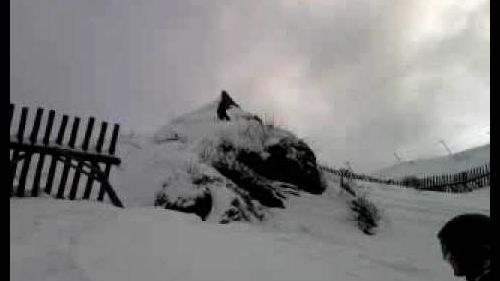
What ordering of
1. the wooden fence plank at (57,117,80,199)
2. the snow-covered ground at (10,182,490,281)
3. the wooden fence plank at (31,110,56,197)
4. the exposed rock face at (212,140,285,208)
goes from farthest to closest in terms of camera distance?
the exposed rock face at (212,140,285,208), the wooden fence plank at (57,117,80,199), the wooden fence plank at (31,110,56,197), the snow-covered ground at (10,182,490,281)

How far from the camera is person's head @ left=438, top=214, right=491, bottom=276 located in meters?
2.44

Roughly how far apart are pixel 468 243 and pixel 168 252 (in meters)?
3.26

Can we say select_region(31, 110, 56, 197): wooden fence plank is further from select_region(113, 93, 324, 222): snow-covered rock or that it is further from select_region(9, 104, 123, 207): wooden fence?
select_region(113, 93, 324, 222): snow-covered rock

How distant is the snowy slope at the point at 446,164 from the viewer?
4587cm

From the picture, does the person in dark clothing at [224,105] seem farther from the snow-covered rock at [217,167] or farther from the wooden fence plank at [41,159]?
the wooden fence plank at [41,159]

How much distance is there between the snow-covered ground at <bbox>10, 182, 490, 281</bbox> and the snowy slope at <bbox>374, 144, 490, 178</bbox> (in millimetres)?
39251

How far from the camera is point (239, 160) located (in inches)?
447

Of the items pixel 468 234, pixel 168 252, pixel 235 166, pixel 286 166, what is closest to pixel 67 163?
pixel 168 252

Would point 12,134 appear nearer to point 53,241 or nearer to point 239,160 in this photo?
point 53,241

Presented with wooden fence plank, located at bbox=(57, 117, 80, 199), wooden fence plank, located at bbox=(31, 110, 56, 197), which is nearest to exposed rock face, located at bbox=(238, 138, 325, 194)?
wooden fence plank, located at bbox=(57, 117, 80, 199)

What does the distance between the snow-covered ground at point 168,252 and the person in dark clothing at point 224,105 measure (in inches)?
191
